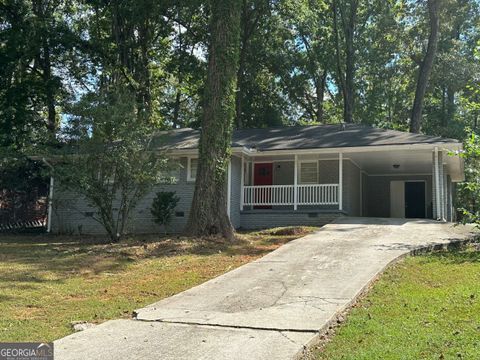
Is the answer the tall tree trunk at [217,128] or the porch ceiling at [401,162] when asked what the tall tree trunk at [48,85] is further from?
the porch ceiling at [401,162]

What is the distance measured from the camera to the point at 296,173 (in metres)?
19.4

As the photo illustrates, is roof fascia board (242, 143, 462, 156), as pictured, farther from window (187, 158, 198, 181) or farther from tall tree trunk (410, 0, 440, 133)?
tall tree trunk (410, 0, 440, 133)

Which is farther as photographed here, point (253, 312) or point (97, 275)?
point (97, 275)

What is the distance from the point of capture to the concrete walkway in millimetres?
5160

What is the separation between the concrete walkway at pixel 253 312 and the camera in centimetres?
516

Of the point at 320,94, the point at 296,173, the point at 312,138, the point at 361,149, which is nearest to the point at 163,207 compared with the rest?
the point at 296,173

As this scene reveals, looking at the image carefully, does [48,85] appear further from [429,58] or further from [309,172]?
[429,58]

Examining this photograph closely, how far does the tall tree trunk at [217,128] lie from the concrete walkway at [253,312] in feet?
10.5

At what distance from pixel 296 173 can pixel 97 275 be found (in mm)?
10879

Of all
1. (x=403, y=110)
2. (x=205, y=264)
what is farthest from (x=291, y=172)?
(x=403, y=110)

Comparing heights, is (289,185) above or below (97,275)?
above

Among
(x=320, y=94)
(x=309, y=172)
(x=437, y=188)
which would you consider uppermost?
(x=320, y=94)

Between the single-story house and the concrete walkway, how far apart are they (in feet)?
24.0

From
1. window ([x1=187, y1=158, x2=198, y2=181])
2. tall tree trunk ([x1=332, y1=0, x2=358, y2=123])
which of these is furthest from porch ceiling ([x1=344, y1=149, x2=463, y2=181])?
tall tree trunk ([x1=332, y1=0, x2=358, y2=123])
